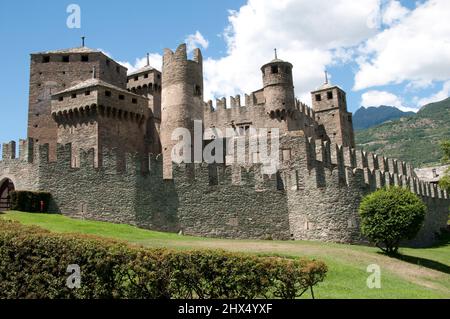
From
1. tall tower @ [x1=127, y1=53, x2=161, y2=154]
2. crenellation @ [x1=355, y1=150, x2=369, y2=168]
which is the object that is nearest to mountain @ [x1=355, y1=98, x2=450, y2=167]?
crenellation @ [x1=355, y1=150, x2=369, y2=168]

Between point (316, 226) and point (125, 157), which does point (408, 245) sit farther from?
point (125, 157)

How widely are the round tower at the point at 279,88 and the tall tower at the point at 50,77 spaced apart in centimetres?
1874

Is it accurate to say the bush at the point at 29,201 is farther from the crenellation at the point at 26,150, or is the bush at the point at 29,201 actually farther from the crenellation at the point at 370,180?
the crenellation at the point at 370,180

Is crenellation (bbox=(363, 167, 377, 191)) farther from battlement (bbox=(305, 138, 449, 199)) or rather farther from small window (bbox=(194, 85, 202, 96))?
small window (bbox=(194, 85, 202, 96))

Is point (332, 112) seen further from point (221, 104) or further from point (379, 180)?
point (379, 180)

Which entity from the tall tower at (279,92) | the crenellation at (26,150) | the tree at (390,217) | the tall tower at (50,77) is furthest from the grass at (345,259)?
the tall tower at (279,92)

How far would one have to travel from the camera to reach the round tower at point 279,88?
51750mm

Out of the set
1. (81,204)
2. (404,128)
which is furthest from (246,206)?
(404,128)

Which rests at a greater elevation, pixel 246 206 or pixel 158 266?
pixel 246 206

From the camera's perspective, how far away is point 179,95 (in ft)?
136

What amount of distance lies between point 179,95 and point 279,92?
48.2ft

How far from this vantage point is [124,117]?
43531 mm

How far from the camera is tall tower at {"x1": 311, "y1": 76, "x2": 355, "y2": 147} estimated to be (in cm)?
6116
